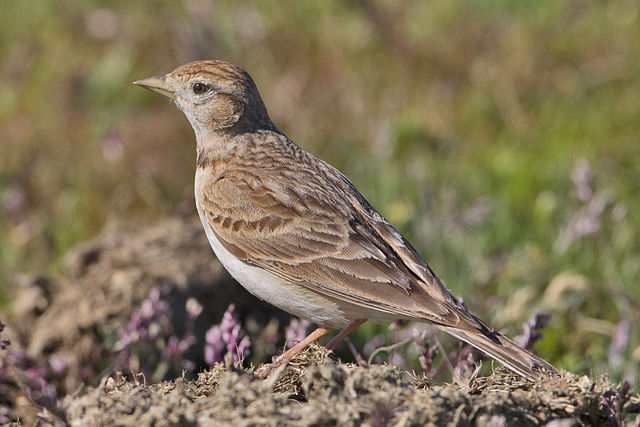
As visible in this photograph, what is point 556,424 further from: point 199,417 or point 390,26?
point 390,26

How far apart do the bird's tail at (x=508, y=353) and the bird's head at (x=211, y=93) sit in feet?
6.55

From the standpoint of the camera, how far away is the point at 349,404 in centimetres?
299

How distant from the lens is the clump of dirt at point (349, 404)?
292cm

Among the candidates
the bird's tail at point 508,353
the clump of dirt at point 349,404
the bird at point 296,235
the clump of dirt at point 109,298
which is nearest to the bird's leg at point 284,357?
the bird at point 296,235

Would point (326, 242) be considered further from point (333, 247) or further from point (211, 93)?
point (211, 93)

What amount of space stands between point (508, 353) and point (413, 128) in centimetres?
463

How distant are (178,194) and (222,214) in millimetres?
2920

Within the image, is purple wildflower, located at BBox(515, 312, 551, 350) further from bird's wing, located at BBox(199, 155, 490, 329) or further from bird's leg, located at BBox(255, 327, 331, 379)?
bird's leg, located at BBox(255, 327, 331, 379)

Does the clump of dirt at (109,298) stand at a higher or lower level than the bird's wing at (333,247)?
lower

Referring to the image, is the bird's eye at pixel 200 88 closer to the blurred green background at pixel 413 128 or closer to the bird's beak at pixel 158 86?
the bird's beak at pixel 158 86

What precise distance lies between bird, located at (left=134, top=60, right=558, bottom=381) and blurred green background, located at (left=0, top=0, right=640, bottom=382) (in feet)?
4.61

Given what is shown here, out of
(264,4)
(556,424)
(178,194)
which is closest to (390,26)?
(264,4)

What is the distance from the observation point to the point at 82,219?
7410mm

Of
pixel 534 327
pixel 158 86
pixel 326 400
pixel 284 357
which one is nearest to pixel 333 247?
pixel 284 357
